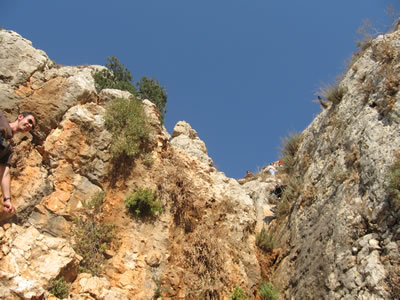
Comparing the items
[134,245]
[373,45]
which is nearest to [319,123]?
[373,45]

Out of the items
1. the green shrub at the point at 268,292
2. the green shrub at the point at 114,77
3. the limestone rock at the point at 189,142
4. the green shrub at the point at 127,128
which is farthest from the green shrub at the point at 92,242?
the green shrub at the point at 114,77

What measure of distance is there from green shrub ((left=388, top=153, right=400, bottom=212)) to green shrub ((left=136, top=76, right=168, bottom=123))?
720 inches

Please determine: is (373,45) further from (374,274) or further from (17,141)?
(17,141)

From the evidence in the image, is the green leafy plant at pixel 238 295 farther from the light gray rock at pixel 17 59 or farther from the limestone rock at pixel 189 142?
the light gray rock at pixel 17 59

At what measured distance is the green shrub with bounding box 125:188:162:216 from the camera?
9.51 metres

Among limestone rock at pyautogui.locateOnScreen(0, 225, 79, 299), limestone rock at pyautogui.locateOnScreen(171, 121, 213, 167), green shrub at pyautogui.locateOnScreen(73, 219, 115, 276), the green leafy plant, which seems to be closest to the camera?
limestone rock at pyautogui.locateOnScreen(0, 225, 79, 299)

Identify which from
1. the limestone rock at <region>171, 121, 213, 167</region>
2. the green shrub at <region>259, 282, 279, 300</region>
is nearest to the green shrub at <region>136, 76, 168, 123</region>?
the limestone rock at <region>171, 121, 213, 167</region>

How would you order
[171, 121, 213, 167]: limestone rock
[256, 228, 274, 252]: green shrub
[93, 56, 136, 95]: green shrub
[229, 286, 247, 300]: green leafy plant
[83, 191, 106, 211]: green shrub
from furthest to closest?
1. [93, 56, 136, 95]: green shrub
2. [171, 121, 213, 167]: limestone rock
3. [256, 228, 274, 252]: green shrub
4. [83, 191, 106, 211]: green shrub
5. [229, 286, 247, 300]: green leafy plant

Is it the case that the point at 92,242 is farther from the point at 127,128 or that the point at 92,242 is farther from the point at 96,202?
the point at 127,128

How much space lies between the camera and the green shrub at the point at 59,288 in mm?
6578

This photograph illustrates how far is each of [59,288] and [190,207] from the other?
4586 mm

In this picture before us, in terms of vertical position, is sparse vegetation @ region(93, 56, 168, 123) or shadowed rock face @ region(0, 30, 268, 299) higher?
sparse vegetation @ region(93, 56, 168, 123)

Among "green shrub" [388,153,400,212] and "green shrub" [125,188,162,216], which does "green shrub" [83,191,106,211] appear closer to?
"green shrub" [125,188,162,216]

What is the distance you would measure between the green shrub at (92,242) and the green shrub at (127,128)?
89.9 inches
